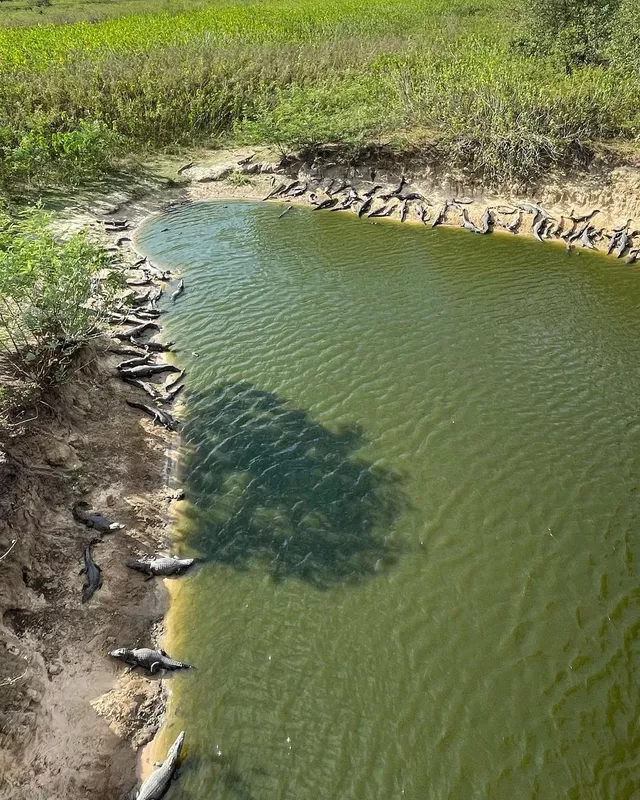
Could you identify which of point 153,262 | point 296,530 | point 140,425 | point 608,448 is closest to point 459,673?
point 296,530

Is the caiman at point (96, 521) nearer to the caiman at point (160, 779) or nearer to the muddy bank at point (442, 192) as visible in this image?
the caiman at point (160, 779)

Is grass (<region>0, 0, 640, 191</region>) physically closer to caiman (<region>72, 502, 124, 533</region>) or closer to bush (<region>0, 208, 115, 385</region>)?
bush (<region>0, 208, 115, 385</region>)

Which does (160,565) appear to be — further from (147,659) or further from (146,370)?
(146,370)

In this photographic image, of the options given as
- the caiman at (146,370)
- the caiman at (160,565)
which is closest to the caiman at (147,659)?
the caiman at (160,565)

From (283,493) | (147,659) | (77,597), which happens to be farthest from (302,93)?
(147,659)

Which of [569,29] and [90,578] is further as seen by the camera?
[569,29]

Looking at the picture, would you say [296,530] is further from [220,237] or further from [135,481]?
[220,237]
